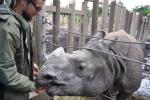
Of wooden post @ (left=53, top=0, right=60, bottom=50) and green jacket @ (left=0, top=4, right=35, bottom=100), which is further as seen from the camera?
wooden post @ (left=53, top=0, right=60, bottom=50)

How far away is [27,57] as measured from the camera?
2.27 meters

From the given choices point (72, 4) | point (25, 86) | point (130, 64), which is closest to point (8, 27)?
point (25, 86)

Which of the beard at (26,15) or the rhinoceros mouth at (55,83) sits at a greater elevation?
the beard at (26,15)

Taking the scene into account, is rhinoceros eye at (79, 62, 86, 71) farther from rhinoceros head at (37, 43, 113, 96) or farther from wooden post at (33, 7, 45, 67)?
wooden post at (33, 7, 45, 67)

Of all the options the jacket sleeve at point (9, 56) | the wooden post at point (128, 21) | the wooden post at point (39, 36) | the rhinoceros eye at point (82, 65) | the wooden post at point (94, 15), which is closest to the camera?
the jacket sleeve at point (9, 56)

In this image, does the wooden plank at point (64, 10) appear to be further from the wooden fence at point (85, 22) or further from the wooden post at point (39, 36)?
the wooden post at point (39, 36)

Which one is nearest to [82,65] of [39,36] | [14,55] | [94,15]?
[14,55]

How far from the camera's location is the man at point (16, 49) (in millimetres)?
1969

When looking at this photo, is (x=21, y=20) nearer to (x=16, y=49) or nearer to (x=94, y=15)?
(x=16, y=49)

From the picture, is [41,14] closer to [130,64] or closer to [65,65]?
[65,65]

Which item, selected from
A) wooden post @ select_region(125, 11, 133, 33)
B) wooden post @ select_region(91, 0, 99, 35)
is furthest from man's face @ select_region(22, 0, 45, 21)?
wooden post @ select_region(125, 11, 133, 33)

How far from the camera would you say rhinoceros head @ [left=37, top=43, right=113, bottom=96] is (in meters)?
A: 2.34

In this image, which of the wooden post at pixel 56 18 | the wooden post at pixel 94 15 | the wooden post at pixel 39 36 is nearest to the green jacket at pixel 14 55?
the wooden post at pixel 39 36

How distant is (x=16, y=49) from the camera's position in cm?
211
